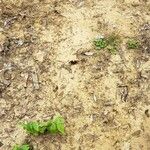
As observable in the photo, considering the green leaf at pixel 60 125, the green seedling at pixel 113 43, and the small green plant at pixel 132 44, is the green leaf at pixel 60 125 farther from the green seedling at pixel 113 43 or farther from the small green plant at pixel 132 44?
the small green plant at pixel 132 44

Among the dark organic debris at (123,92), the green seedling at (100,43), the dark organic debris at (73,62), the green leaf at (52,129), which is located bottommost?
the green leaf at (52,129)

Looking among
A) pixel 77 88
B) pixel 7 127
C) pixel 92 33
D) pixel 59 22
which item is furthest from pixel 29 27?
pixel 7 127

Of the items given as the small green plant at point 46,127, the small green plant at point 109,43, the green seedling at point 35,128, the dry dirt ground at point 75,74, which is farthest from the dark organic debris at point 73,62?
the green seedling at point 35,128

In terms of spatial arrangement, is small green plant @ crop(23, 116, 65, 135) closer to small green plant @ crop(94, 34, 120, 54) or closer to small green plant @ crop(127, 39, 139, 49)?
small green plant @ crop(94, 34, 120, 54)

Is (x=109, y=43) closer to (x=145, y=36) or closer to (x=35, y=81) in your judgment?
(x=145, y=36)

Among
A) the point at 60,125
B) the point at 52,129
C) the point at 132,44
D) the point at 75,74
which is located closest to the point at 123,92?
the point at 75,74
